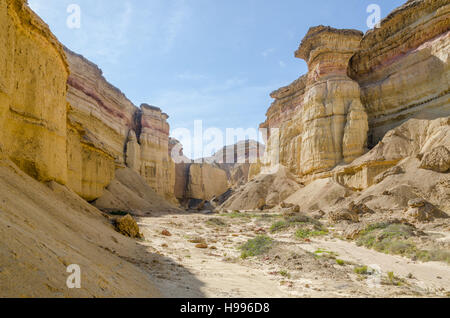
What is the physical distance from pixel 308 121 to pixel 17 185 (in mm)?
25427

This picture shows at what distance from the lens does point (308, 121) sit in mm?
27172

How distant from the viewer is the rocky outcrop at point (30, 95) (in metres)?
7.09

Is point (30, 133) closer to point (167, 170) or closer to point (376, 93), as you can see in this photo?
point (376, 93)

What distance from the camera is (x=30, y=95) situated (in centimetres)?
843

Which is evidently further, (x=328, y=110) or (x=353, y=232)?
(x=328, y=110)

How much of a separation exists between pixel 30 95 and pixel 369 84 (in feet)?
94.1

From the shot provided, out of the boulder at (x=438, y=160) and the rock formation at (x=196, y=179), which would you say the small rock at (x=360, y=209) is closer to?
the boulder at (x=438, y=160)

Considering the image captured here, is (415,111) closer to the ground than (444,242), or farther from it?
farther from it

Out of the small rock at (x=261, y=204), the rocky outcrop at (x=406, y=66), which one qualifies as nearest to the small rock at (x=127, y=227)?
the small rock at (x=261, y=204)

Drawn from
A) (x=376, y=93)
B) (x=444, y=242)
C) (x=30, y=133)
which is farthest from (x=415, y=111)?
(x=30, y=133)

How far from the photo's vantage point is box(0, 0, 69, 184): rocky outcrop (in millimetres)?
7090

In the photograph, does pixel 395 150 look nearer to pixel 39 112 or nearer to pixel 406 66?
pixel 406 66

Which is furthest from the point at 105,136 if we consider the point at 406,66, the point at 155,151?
the point at 406,66
